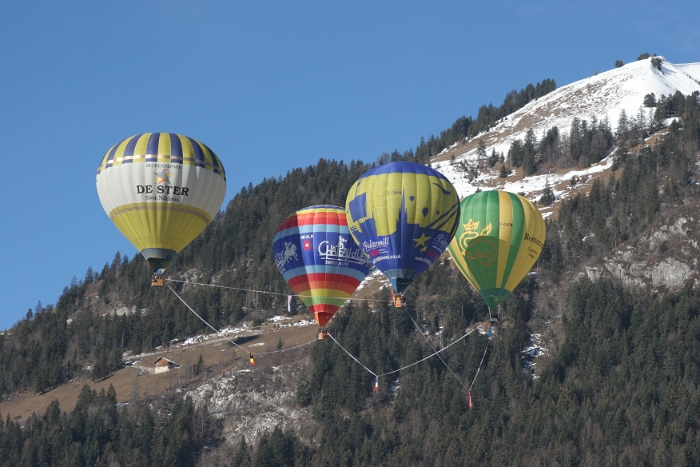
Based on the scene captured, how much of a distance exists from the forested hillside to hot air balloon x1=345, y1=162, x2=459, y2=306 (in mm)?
53189

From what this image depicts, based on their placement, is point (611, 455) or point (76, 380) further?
point (76, 380)

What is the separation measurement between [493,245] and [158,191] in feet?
56.3

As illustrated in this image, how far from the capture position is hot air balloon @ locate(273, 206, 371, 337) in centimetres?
6031

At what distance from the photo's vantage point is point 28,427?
129 meters

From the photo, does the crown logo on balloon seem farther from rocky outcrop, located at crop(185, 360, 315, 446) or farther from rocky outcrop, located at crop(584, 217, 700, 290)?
rocky outcrop, located at crop(584, 217, 700, 290)

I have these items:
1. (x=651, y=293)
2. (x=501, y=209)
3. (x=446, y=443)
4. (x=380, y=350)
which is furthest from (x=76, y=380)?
(x=501, y=209)

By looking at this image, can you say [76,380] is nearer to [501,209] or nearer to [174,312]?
[174,312]

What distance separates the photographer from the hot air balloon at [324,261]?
198ft

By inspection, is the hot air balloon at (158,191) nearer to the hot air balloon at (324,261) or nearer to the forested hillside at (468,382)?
the hot air balloon at (324,261)

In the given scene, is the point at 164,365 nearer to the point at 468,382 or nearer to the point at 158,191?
the point at 468,382

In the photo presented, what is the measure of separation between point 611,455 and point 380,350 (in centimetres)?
3367

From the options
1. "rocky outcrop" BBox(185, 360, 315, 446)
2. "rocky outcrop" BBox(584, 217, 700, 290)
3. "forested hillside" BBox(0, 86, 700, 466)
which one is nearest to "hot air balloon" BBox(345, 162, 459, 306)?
"forested hillside" BBox(0, 86, 700, 466)

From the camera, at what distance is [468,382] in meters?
125

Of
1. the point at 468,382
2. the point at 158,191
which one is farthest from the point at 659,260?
the point at 158,191
